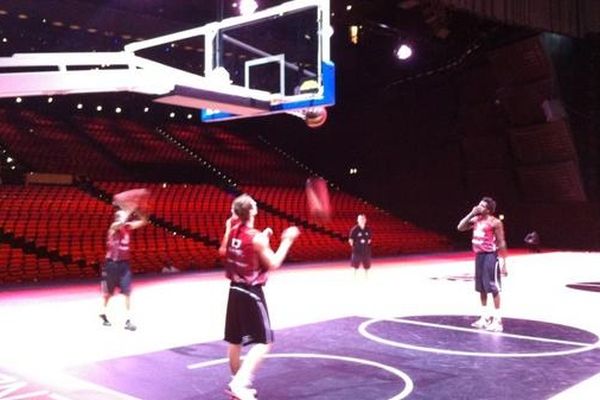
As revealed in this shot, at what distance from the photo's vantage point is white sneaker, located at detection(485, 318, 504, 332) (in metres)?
8.63

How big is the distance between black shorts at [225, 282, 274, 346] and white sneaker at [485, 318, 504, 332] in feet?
15.0

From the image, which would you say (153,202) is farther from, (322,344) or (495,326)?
(495,326)

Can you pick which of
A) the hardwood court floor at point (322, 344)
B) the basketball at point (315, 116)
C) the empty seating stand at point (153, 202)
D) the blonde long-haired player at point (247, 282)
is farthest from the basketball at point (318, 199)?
the empty seating stand at point (153, 202)

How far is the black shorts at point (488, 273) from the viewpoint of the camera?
867cm

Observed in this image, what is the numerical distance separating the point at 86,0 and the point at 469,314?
15.5 meters

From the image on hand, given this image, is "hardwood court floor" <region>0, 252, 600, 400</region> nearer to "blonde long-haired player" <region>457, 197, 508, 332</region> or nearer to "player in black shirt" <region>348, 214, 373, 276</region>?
"blonde long-haired player" <region>457, 197, 508, 332</region>

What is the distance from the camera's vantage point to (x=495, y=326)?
8.70m

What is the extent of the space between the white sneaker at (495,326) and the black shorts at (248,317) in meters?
4.56

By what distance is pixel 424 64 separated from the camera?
2594 centimetres

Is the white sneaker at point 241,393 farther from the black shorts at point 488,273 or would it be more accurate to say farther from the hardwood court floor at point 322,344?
the black shorts at point 488,273

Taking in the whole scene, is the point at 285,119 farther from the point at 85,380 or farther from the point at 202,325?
the point at 85,380

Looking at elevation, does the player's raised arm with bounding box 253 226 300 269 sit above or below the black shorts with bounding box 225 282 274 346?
above

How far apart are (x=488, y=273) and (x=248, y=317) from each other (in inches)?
183

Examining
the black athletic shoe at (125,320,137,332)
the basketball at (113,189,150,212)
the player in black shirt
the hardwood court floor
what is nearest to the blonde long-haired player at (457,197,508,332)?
the hardwood court floor
